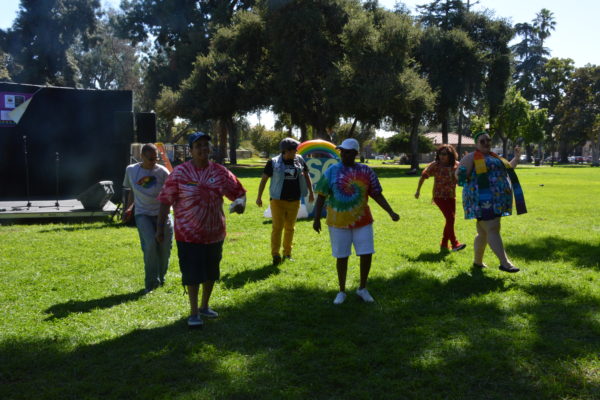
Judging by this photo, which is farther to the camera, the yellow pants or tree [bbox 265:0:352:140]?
tree [bbox 265:0:352:140]

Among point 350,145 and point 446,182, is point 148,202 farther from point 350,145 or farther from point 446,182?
point 446,182

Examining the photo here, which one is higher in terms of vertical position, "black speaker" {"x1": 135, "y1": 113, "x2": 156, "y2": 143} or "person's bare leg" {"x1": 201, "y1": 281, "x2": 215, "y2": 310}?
"black speaker" {"x1": 135, "y1": 113, "x2": 156, "y2": 143}

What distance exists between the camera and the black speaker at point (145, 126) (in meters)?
13.8

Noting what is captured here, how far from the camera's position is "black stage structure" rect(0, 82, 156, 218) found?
14672mm

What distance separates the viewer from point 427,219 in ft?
41.5

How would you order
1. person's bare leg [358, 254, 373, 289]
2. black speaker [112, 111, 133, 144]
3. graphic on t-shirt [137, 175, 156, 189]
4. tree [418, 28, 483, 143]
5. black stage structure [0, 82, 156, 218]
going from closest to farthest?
person's bare leg [358, 254, 373, 289] < graphic on t-shirt [137, 175, 156, 189] < black speaker [112, 111, 133, 144] < black stage structure [0, 82, 156, 218] < tree [418, 28, 483, 143]

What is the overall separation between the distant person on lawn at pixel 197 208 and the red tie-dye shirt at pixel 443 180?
4.42m

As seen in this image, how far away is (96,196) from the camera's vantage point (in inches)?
512

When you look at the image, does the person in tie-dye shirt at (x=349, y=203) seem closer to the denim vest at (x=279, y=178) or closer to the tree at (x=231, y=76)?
the denim vest at (x=279, y=178)

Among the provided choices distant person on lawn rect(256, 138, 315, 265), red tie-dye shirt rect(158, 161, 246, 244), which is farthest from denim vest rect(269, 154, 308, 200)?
red tie-dye shirt rect(158, 161, 246, 244)

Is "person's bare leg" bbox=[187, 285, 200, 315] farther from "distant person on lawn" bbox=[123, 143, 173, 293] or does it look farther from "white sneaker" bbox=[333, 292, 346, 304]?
"white sneaker" bbox=[333, 292, 346, 304]

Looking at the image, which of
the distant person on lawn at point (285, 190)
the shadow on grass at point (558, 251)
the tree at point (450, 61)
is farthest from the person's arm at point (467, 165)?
the tree at point (450, 61)

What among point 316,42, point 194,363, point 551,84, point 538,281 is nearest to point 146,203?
point 194,363

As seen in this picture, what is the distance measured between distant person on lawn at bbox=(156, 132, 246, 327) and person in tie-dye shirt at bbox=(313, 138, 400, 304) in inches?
42.5
